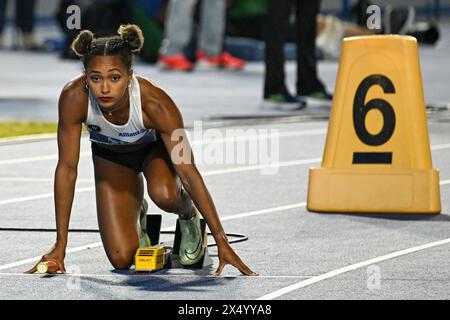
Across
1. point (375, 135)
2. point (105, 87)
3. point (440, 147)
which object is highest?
point (105, 87)

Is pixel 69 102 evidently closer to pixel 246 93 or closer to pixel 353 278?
pixel 353 278

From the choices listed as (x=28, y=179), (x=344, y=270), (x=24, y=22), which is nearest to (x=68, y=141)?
(x=344, y=270)

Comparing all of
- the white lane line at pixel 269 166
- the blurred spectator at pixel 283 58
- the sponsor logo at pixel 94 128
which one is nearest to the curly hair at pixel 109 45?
the sponsor logo at pixel 94 128

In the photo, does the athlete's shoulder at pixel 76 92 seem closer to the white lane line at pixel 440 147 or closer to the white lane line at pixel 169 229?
the white lane line at pixel 169 229

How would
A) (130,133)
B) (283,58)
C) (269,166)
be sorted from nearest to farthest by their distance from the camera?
(130,133), (269,166), (283,58)

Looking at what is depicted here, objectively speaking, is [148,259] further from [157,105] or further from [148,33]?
[148,33]

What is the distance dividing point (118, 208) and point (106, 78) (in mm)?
736

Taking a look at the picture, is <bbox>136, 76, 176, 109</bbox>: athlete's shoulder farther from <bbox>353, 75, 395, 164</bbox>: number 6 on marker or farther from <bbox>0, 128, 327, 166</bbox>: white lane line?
<bbox>0, 128, 327, 166</bbox>: white lane line

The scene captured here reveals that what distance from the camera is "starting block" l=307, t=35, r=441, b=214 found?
8148 mm

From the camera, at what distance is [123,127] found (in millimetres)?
6492

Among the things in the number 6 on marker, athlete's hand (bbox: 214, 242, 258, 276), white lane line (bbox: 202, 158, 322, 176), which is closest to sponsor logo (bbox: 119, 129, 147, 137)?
athlete's hand (bbox: 214, 242, 258, 276)

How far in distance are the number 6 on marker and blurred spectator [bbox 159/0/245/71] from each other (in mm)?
9835

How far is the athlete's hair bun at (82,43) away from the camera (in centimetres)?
622

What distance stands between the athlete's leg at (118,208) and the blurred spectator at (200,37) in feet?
37.1
